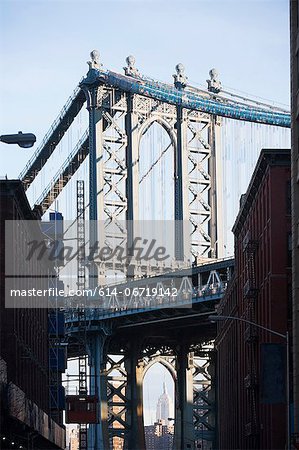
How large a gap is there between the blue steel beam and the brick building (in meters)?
51.9

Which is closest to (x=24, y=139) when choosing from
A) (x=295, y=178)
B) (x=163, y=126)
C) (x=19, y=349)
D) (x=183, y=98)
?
(x=295, y=178)

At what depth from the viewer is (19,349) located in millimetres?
83062

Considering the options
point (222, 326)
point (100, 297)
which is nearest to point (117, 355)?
point (100, 297)

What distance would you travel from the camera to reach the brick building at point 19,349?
65.4 meters

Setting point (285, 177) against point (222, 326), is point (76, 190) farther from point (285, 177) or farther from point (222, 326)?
point (285, 177)

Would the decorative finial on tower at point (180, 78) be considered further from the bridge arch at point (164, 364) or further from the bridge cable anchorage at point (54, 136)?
the bridge arch at point (164, 364)

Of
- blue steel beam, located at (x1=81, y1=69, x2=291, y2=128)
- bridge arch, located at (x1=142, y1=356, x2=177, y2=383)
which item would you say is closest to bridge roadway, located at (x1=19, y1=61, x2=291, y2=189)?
blue steel beam, located at (x1=81, y1=69, x2=291, y2=128)

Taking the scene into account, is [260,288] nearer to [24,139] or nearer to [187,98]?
[24,139]

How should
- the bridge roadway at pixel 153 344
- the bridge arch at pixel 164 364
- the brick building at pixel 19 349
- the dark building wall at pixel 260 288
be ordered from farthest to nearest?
the bridge arch at pixel 164 364 → the bridge roadway at pixel 153 344 → the dark building wall at pixel 260 288 → the brick building at pixel 19 349

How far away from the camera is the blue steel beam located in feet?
512

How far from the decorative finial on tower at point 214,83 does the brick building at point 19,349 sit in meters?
63.4

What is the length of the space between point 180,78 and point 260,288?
8864cm

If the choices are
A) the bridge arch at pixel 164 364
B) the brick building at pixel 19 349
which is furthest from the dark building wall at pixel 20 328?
the bridge arch at pixel 164 364

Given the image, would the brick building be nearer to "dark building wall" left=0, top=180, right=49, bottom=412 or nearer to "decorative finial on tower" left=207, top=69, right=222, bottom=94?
"dark building wall" left=0, top=180, right=49, bottom=412
